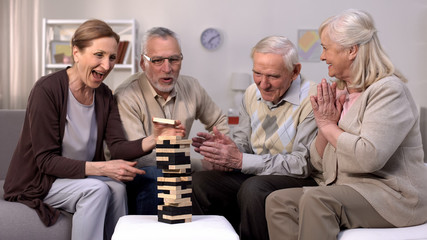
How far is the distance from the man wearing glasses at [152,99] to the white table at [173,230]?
642 millimetres

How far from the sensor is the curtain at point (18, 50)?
231 inches

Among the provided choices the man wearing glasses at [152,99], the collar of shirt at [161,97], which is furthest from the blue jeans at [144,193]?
the collar of shirt at [161,97]

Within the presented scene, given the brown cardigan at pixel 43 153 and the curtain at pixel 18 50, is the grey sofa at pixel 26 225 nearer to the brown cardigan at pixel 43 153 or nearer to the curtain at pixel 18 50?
the brown cardigan at pixel 43 153

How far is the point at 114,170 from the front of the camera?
95.0 inches

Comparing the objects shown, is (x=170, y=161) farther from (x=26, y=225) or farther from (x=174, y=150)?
(x=26, y=225)

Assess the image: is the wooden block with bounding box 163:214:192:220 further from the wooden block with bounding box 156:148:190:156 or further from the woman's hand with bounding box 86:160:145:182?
the woman's hand with bounding box 86:160:145:182

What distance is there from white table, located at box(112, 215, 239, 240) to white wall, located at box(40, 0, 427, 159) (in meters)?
4.09

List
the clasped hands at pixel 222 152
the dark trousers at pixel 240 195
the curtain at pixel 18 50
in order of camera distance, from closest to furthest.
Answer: the dark trousers at pixel 240 195, the clasped hands at pixel 222 152, the curtain at pixel 18 50

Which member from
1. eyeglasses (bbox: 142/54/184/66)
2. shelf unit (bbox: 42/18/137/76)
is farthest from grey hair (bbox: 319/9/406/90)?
shelf unit (bbox: 42/18/137/76)

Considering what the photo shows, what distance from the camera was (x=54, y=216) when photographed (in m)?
2.38

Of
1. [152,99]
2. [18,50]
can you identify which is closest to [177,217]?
[152,99]

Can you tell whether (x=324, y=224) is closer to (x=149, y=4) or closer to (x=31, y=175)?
(x=31, y=175)

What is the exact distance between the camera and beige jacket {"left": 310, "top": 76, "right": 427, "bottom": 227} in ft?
6.15

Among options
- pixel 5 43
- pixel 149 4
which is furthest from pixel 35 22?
pixel 149 4
